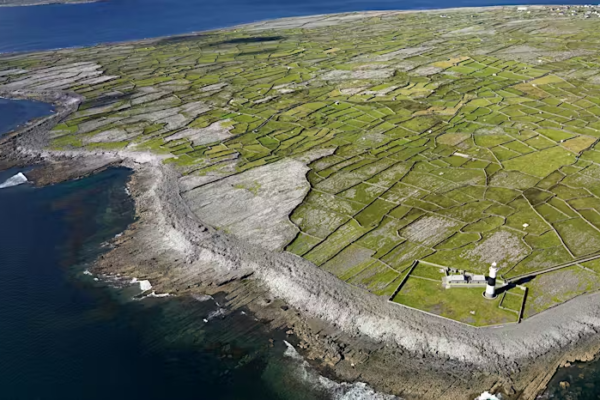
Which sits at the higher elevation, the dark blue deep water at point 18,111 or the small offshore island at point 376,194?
the dark blue deep water at point 18,111

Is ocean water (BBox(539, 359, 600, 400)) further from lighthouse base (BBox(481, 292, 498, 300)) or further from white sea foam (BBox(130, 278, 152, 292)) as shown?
white sea foam (BBox(130, 278, 152, 292))

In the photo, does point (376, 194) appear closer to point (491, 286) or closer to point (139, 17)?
point (491, 286)

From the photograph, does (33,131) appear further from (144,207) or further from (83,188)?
(144,207)

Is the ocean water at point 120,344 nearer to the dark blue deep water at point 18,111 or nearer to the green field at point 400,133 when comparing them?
the green field at point 400,133

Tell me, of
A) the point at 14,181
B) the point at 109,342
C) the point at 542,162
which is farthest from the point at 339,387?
the point at 14,181

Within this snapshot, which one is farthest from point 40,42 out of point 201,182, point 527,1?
point 527,1

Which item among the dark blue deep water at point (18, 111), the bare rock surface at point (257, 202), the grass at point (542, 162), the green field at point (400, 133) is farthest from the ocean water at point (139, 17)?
the grass at point (542, 162)
